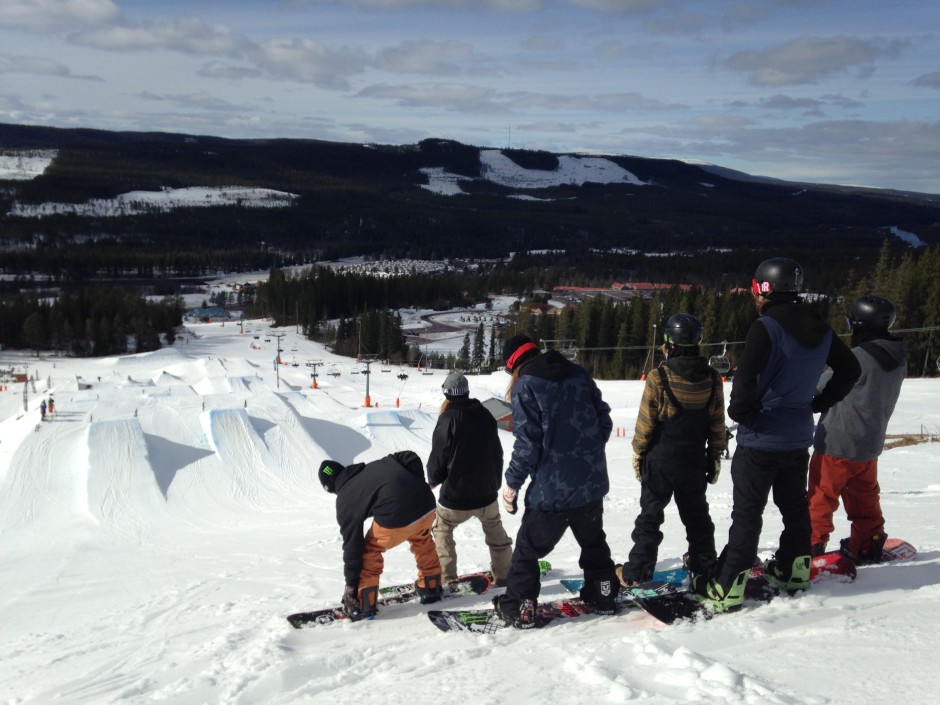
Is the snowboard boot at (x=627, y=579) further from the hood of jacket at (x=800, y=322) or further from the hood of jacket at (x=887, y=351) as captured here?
the hood of jacket at (x=887, y=351)

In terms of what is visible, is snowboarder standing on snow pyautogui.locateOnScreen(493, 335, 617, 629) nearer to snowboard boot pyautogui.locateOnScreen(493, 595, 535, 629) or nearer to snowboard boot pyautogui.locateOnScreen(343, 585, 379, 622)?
snowboard boot pyautogui.locateOnScreen(493, 595, 535, 629)

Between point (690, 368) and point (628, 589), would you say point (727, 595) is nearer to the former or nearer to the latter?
point (628, 589)

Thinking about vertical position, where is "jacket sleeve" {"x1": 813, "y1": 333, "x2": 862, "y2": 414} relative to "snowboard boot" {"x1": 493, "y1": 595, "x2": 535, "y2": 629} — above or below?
above

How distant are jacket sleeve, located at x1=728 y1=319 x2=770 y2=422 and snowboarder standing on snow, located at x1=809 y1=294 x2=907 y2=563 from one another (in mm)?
707

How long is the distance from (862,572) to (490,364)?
50.0 m

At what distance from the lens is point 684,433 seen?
3855 millimetres

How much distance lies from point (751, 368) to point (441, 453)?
1852mm

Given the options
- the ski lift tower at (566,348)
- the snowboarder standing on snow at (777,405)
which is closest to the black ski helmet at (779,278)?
the snowboarder standing on snow at (777,405)

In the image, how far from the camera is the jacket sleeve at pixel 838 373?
366cm

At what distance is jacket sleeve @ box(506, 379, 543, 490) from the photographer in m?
3.61

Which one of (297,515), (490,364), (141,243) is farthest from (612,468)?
(141,243)

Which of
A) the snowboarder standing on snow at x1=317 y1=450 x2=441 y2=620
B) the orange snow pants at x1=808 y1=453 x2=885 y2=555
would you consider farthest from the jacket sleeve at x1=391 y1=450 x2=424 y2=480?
the orange snow pants at x1=808 y1=453 x2=885 y2=555

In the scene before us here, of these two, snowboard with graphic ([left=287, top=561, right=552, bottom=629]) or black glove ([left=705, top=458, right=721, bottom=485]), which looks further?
snowboard with graphic ([left=287, top=561, right=552, bottom=629])

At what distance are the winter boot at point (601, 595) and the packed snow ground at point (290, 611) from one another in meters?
0.10
